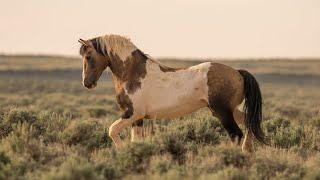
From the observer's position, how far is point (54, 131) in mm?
12680

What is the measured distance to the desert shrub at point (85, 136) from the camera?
1195 centimetres

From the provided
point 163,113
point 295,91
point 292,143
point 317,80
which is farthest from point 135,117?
point 317,80

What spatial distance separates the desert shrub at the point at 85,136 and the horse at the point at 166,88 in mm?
966

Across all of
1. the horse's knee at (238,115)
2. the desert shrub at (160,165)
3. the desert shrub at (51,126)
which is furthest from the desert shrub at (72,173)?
the desert shrub at (51,126)

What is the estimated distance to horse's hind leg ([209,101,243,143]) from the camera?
1071 cm

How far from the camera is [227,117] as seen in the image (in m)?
10.8

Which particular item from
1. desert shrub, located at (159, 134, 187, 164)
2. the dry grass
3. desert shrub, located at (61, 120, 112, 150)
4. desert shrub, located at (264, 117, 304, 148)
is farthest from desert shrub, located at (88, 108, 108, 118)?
desert shrub, located at (159, 134, 187, 164)

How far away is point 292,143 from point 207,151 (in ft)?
10.4

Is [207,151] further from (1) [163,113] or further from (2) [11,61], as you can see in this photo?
(2) [11,61]

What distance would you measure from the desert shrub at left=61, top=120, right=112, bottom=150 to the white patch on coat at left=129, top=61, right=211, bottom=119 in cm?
140

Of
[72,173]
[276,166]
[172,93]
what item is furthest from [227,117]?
[72,173]

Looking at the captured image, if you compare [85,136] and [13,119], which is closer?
[85,136]

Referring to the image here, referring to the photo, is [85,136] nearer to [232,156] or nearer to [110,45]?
[110,45]

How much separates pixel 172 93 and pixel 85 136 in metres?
2.18
